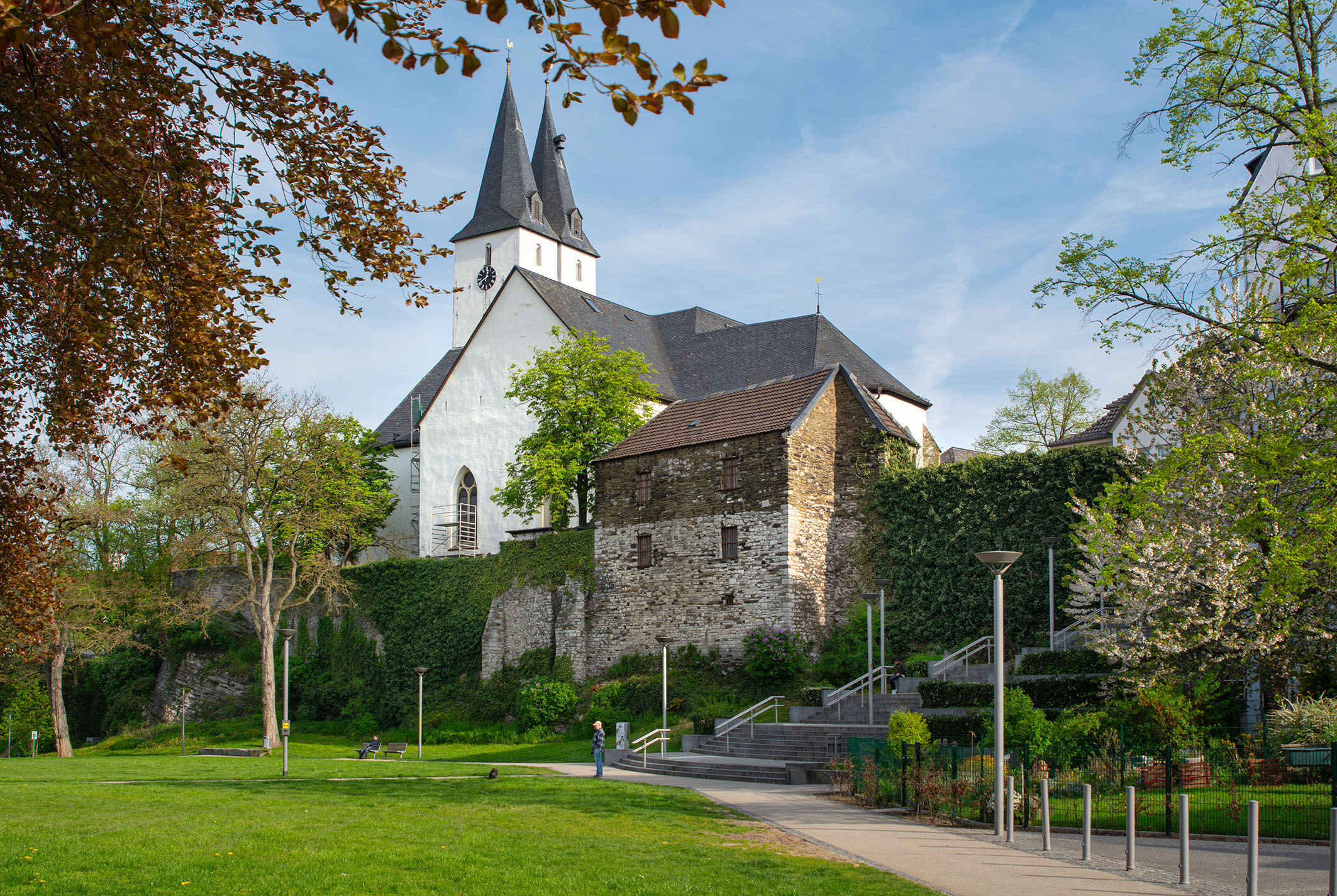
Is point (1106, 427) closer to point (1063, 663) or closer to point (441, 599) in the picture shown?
point (1063, 663)

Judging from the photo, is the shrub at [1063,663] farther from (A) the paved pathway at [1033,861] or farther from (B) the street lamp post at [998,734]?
(B) the street lamp post at [998,734]

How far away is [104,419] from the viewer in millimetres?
9148

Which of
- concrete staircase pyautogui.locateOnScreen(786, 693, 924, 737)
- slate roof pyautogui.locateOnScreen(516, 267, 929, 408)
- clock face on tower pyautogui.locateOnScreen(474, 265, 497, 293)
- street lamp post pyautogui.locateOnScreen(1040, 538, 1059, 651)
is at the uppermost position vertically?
clock face on tower pyautogui.locateOnScreen(474, 265, 497, 293)

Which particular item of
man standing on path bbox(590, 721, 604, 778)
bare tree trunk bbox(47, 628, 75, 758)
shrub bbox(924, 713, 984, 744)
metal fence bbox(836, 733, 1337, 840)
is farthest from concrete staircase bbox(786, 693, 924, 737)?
bare tree trunk bbox(47, 628, 75, 758)

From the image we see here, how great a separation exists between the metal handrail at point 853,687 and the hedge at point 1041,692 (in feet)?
6.74

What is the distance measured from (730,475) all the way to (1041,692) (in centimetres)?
1232

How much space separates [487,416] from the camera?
44375 mm

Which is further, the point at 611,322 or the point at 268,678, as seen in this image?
the point at 611,322

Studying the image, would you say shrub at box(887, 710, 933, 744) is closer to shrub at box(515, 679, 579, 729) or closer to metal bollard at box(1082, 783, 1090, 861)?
metal bollard at box(1082, 783, 1090, 861)

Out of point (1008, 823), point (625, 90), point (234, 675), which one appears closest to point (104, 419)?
point (625, 90)

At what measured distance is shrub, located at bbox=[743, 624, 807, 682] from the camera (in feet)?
93.2

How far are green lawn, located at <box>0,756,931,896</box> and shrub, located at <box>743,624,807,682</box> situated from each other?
11.0 metres

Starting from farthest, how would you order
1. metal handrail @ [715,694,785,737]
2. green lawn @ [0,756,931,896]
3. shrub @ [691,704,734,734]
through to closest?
1. shrub @ [691,704,734,734]
2. metal handrail @ [715,694,785,737]
3. green lawn @ [0,756,931,896]

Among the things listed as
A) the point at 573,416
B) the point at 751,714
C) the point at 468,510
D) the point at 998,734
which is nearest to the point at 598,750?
the point at 751,714
